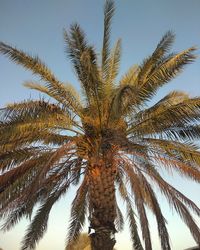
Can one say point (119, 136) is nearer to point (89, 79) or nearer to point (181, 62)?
point (89, 79)

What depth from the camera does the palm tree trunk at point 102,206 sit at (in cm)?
1082

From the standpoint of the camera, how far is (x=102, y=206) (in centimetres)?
1142

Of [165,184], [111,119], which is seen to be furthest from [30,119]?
[165,184]

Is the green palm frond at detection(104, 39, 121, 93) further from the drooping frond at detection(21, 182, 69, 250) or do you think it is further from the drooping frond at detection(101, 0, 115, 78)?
the drooping frond at detection(21, 182, 69, 250)

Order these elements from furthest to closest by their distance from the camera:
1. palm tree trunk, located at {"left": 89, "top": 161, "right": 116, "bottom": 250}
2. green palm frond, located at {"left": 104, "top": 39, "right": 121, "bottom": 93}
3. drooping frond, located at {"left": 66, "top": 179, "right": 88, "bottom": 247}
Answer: drooping frond, located at {"left": 66, "top": 179, "right": 88, "bottom": 247}
green palm frond, located at {"left": 104, "top": 39, "right": 121, "bottom": 93}
palm tree trunk, located at {"left": 89, "top": 161, "right": 116, "bottom": 250}

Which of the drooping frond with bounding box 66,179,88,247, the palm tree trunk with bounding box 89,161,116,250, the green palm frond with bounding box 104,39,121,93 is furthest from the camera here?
the drooping frond with bounding box 66,179,88,247

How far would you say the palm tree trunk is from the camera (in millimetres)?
10820

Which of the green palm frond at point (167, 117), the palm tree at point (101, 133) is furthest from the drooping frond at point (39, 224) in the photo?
the green palm frond at point (167, 117)

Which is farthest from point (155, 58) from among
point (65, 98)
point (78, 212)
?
point (78, 212)

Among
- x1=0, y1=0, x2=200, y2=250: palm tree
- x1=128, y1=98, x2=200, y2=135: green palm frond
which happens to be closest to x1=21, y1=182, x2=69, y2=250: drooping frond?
x1=0, y1=0, x2=200, y2=250: palm tree

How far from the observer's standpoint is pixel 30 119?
439 inches

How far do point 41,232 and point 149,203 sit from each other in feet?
13.3

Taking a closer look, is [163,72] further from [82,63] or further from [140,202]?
[140,202]

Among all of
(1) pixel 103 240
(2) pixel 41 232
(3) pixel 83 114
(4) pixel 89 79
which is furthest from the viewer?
(2) pixel 41 232
